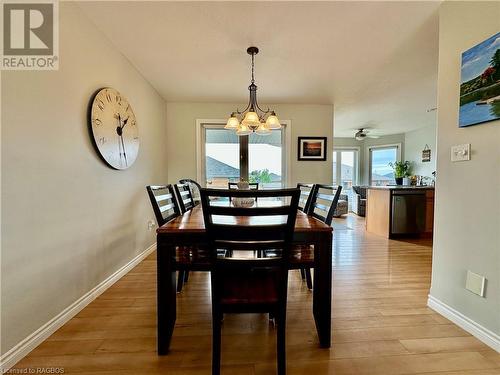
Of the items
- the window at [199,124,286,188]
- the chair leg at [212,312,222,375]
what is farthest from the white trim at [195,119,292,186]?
the chair leg at [212,312,222,375]

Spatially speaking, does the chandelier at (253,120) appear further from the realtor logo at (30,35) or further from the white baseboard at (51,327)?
the white baseboard at (51,327)

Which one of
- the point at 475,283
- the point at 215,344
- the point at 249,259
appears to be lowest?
the point at 215,344

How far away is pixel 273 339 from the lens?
142 centimetres

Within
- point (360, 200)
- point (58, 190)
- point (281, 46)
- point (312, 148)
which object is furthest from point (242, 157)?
point (360, 200)

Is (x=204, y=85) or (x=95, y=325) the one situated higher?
(x=204, y=85)

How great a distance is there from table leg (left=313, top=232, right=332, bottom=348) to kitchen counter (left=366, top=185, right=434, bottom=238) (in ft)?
9.88

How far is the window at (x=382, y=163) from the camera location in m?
6.52

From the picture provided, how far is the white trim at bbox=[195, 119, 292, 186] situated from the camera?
3869 mm

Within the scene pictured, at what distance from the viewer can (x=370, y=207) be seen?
421cm

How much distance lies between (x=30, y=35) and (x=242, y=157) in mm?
2956

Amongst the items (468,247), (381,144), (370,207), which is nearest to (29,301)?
(468,247)

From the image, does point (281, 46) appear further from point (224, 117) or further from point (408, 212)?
point (408, 212)

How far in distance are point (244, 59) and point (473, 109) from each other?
200 cm

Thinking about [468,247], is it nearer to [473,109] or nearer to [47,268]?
[473,109]
